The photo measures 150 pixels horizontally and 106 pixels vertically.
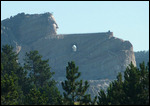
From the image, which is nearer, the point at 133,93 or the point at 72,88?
the point at 133,93

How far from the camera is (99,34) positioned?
182 meters

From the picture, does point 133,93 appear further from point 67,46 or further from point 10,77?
point 67,46

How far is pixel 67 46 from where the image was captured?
608ft

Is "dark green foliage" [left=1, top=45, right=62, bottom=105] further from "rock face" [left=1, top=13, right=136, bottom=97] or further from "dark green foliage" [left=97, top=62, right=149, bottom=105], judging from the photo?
"rock face" [left=1, top=13, right=136, bottom=97]

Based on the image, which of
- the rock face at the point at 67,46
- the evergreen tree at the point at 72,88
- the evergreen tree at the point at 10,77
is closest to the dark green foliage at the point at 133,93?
the evergreen tree at the point at 72,88

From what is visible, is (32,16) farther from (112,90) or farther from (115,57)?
(112,90)

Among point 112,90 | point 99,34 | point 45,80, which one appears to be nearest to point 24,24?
point 99,34

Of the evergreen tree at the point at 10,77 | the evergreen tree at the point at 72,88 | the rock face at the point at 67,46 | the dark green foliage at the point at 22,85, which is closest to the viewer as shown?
the evergreen tree at the point at 72,88

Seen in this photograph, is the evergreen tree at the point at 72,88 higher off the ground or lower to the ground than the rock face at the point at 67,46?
lower

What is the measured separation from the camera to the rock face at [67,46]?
175m

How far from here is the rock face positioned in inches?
6895

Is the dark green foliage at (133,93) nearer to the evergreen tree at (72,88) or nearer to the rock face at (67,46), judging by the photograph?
the evergreen tree at (72,88)

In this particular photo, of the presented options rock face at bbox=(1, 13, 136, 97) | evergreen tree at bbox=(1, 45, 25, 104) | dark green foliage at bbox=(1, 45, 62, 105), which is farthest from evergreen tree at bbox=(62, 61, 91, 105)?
rock face at bbox=(1, 13, 136, 97)

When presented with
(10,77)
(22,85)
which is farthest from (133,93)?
(22,85)
